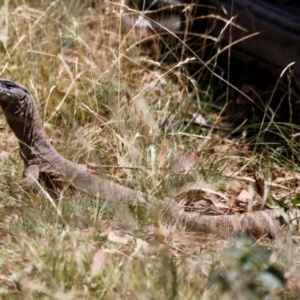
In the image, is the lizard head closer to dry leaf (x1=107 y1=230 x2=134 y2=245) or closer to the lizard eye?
the lizard eye

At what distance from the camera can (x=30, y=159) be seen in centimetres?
503

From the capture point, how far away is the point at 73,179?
4809 mm

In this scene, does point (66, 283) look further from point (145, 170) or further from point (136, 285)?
point (145, 170)

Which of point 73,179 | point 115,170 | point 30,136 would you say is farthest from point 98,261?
point 30,136

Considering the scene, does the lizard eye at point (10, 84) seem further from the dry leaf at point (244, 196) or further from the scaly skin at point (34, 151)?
the dry leaf at point (244, 196)

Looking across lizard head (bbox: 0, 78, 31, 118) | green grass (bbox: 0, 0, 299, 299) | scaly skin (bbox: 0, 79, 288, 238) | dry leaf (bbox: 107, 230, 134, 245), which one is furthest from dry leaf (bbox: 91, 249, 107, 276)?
lizard head (bbox: 0, 78, 31, 118)

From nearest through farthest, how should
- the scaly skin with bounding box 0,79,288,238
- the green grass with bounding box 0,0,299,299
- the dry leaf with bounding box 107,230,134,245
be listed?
the green grass with bounding box 0,0,299,299, the dry leaf with bounding box 107,230,134,245, the scaly skin with bounding box 0,79,288,238

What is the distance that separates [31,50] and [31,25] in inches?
14.6

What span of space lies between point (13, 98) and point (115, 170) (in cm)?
73

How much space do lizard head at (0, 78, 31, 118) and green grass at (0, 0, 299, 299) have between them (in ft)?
1.10

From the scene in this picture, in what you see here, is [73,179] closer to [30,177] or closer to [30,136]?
[30,177]

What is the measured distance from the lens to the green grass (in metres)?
3.38

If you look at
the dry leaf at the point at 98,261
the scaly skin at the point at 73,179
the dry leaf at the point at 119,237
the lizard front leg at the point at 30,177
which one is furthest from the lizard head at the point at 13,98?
the dry leaf at the point at 98,261

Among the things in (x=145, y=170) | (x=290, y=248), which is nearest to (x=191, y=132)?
(x=145, y=170)
